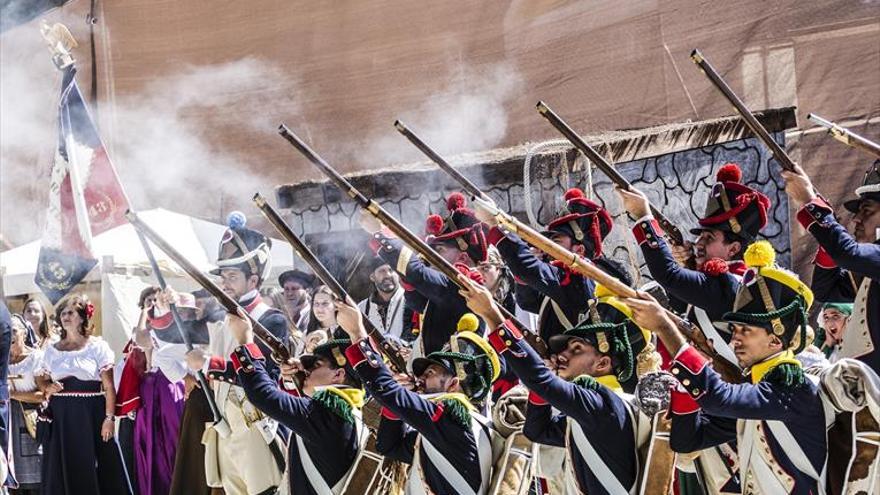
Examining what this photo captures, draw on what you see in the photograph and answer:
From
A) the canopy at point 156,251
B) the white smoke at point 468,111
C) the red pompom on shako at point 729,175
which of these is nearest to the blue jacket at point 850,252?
the red pompom on shako at point 729,175

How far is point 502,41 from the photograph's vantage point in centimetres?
1050

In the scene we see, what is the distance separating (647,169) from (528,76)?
6.12 ft

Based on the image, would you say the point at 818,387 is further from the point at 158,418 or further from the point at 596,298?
the point at 158,418

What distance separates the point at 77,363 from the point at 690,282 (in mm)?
4515

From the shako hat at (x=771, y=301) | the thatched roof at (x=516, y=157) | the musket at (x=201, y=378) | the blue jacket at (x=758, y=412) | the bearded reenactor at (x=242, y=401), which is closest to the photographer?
the blue jacket at (x=758, y=412)

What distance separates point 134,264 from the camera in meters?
11.1

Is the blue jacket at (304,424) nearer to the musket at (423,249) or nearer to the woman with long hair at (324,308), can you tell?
the musket at (423,249)

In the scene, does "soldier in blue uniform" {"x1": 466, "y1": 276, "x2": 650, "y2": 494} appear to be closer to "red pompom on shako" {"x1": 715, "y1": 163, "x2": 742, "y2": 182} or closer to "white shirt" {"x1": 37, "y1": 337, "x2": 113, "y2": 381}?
"red pompom on shako" {"x1": 715, "y1": 163, "x2": 742, "y2": 182}

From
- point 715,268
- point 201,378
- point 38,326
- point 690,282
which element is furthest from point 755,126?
point 38,326

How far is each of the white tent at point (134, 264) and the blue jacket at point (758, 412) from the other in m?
6.19

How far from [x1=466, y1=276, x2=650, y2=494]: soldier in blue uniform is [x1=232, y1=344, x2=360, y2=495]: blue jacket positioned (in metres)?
1.10

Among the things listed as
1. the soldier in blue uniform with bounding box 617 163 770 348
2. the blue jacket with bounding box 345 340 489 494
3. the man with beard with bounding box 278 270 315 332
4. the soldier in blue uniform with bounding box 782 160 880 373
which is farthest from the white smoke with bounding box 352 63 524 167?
the blue jacket with bounding box 345 340 489 494

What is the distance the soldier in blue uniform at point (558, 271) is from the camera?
21.5ft

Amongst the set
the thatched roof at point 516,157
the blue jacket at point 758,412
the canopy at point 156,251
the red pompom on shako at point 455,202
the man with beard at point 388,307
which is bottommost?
the blue jacket at point 758,412
